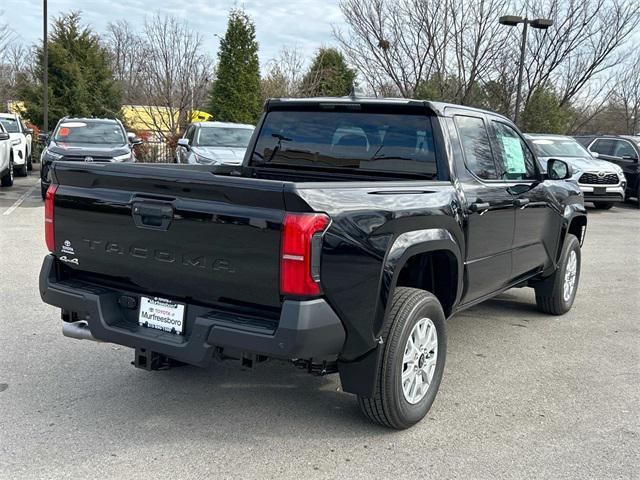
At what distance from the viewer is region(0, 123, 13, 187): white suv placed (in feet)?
46.3

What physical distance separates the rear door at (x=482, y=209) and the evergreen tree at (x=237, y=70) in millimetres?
17258

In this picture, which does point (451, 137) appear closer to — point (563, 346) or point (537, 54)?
point (563, 346)

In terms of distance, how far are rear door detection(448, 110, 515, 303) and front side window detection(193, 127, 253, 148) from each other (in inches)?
359

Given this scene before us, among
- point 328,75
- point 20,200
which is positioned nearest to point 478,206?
point 20,200

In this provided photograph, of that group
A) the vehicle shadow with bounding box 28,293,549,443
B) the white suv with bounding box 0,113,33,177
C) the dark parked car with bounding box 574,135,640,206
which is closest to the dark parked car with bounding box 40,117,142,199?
the white suv with bounding box 0,113,33,177

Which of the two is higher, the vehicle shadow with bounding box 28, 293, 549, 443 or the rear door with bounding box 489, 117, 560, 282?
the rear door with bounding box 489, 117, 560, 282

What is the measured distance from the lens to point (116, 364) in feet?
15.0

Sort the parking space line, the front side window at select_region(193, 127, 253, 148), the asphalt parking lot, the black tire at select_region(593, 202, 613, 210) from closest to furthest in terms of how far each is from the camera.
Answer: the asphalt parking lot < the parking space line < the front side window at select_region(193, 127, 253, 148) < the black tire at select_region(593, 202, 613, 210)

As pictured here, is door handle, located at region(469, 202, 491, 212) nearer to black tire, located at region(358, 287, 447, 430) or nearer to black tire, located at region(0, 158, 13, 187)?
black tire, located at region(358, 287, 447, 430)

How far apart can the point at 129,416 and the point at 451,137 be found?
2693 millimetres

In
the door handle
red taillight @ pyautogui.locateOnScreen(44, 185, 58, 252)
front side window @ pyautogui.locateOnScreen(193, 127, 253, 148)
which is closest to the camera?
red taillight @ pyautogui.locateOnScreen(44, 185, 58, 252)

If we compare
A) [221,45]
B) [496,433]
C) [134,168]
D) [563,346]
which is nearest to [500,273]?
[563,346]

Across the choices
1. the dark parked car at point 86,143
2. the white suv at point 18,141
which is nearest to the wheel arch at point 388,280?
the dark parked car at point 86,143

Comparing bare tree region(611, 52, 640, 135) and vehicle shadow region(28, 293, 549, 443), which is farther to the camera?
bare tree region(611, 52, 640, 135)
